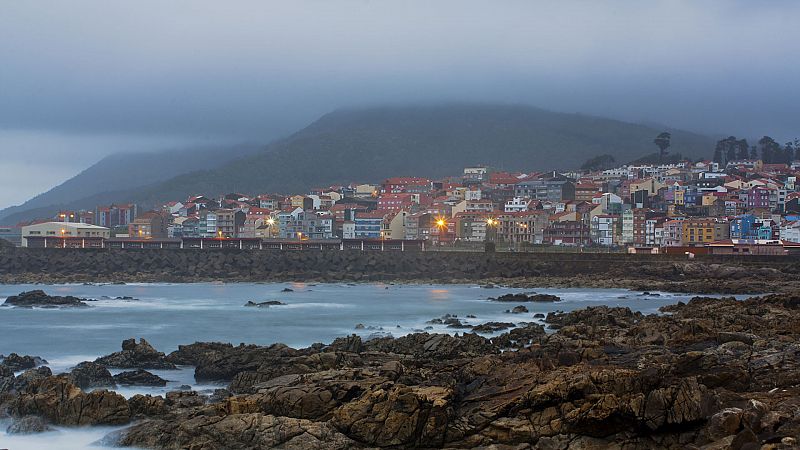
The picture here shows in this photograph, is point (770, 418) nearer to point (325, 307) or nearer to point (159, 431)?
point (159, 431)

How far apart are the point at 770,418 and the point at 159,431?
27.3ft

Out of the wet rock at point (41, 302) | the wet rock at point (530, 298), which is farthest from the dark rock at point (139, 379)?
the wet rock at point (530, 298)

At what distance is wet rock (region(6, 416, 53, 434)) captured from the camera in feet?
55.1

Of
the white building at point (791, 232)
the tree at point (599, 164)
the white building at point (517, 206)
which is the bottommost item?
the white building at point (791, 232)

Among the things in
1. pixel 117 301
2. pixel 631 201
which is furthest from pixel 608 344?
pixel 631 201

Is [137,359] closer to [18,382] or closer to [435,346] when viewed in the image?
[18,382]

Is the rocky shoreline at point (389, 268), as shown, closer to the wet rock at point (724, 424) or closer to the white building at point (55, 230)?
the white building at point (55, 230)

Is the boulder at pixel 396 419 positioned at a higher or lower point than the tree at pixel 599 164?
lower

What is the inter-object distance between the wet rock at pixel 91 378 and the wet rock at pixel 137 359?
2151 millimetres

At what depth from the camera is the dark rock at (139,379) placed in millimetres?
21594

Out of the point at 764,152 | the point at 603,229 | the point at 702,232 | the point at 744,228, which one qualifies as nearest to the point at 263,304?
the point at 702,232

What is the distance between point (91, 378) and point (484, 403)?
944 centimetres

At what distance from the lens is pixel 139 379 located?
71.5 feet

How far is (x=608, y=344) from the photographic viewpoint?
21625mm
